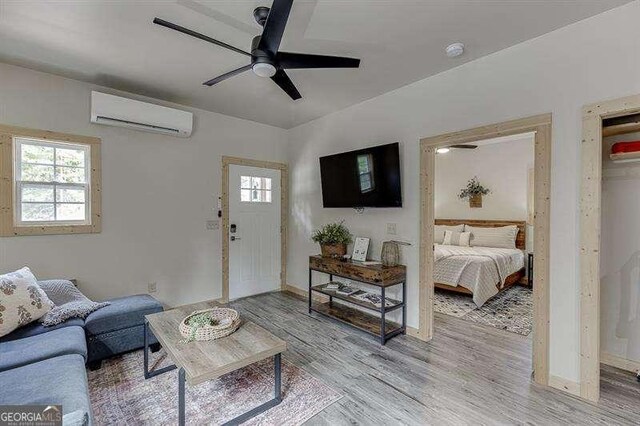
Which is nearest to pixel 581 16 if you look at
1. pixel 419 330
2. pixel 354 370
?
pixel 419 330

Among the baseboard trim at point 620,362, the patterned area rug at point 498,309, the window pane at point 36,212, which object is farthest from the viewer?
the patterned area rug at point 498,309

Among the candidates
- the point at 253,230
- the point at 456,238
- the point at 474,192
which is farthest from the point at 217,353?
the point at 474,192

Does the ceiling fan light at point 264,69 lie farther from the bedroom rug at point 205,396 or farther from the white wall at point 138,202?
the bedroom rug at point 205,396

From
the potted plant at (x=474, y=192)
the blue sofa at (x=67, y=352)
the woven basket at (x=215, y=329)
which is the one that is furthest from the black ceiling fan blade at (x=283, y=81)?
the potted plant at (x=474, y=192)

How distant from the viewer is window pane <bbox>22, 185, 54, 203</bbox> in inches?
114

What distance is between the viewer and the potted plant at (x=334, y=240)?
3.69m

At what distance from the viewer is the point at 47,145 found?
301cm

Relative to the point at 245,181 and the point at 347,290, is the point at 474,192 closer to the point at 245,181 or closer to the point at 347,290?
the point at 347,290

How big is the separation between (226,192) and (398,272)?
2589 millimetres

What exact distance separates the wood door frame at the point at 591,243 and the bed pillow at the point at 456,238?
142 inches

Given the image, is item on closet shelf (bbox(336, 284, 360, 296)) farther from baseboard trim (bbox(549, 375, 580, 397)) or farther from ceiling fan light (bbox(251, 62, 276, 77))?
ceiling fan light (bbox(251, 62, 276, 77))

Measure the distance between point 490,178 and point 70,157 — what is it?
6.67m

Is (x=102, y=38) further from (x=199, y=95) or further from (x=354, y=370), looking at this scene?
(x=354, y=370)

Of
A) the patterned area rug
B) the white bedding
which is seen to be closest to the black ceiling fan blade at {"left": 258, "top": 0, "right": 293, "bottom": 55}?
the patterned area rug
